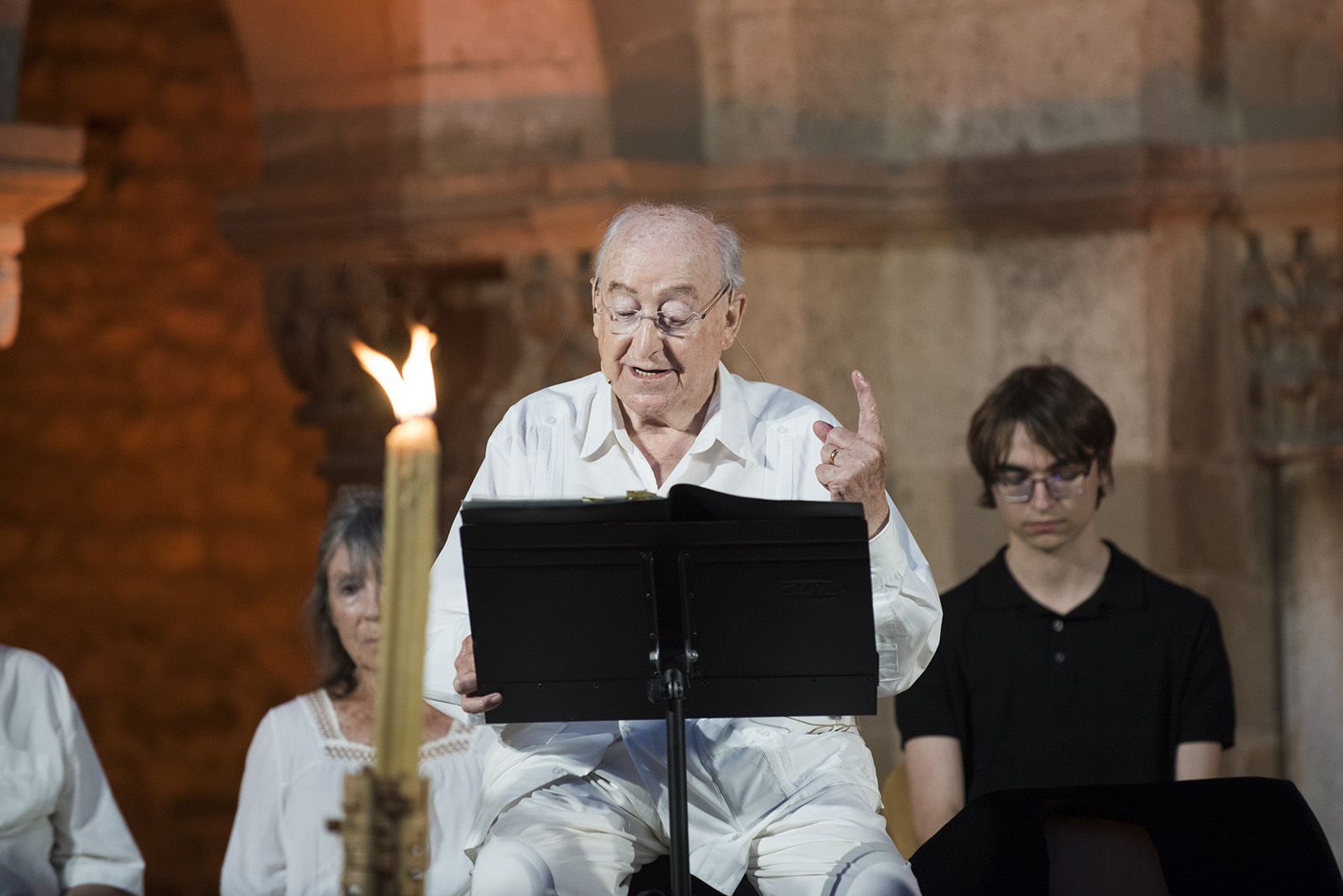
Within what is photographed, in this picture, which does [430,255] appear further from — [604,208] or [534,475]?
[534,475]

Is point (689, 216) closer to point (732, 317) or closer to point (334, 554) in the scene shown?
point (732, 317)

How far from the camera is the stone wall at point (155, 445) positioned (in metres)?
8.73

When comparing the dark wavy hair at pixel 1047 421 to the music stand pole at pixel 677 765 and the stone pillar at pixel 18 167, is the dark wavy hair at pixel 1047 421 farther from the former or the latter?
the stone pillar at pixel 18 167

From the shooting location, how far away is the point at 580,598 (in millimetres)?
3236

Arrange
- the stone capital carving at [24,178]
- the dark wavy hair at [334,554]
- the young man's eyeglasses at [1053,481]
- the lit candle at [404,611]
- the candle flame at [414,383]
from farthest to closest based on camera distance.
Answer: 1. the stone capital carving at [24,178]
2. the young man's eyeglasses at [1053,481]
3. the dark wavy hair at [334,554]
4. the candle flame at [414,383]
5. the lit candle at [404,611]

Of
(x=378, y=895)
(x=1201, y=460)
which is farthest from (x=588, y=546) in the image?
(x=1201, y=460)

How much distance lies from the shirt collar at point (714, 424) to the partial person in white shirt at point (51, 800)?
127cm

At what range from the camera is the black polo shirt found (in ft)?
15.3

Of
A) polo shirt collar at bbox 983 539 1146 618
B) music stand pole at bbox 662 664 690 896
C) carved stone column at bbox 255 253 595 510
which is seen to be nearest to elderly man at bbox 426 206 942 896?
music stand pole at bbox 662 664 690 896

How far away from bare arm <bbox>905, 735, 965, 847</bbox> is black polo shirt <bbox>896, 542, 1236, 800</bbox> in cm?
3

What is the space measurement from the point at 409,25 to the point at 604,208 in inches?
42.3

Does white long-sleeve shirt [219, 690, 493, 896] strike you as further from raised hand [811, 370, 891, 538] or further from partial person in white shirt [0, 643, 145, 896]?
raised hand [811, 370, 891, 538]

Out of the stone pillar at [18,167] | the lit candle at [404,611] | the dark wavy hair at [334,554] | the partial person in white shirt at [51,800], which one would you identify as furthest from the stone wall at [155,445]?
the lit candle at [404,611]

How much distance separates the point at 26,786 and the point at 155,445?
4.77m
